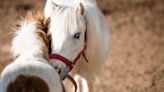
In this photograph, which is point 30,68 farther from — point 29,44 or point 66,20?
point 66,20

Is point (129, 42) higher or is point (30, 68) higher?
point (30, 68)

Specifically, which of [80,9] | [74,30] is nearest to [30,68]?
[74,30]

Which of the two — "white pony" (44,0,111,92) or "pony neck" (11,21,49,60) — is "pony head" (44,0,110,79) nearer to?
"white pony" (44,0,111,92)

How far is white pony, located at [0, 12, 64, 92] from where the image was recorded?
400cm

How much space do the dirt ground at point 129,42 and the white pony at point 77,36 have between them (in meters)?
1.09

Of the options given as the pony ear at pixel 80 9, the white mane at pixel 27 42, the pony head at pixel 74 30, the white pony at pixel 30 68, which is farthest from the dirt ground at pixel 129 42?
the white pony at pixel 30 68

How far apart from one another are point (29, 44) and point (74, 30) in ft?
2.84

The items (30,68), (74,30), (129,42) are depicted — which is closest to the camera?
(30,68)

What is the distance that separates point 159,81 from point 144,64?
0.84 meters

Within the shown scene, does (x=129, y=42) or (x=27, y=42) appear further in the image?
(x=129, y=42)

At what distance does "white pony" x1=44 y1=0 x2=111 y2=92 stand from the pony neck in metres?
0.42

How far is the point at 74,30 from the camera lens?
5.20m

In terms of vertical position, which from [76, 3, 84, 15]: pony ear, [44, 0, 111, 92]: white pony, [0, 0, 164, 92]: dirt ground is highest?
[76, 3, 84, 15]: pony ear

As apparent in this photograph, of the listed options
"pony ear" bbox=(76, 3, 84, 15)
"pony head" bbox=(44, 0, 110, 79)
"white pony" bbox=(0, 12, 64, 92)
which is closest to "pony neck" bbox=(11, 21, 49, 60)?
"white pony" bbox=(0, 12, 64, 92)
